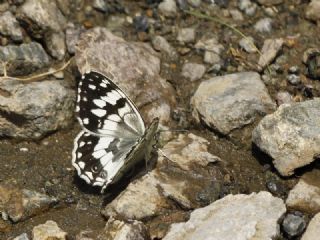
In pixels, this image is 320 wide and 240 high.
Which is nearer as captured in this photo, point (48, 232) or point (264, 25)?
point (48, 232)

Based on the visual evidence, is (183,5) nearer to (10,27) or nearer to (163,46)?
(163,46)

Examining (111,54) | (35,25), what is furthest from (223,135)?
(35,25)

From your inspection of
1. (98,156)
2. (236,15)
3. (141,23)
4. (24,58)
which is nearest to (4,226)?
(98,156)

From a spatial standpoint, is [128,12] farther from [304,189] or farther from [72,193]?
[304,189]

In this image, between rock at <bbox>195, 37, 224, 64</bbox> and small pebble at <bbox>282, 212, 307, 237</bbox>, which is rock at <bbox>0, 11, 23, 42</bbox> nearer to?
rock at <bbox>195, 37, 224, 64</bbox>

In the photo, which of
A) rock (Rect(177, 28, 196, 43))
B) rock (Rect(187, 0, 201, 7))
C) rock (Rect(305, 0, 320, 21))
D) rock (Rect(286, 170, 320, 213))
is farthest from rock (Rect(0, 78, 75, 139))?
rock (Rect(305, 0, 320, 21))
